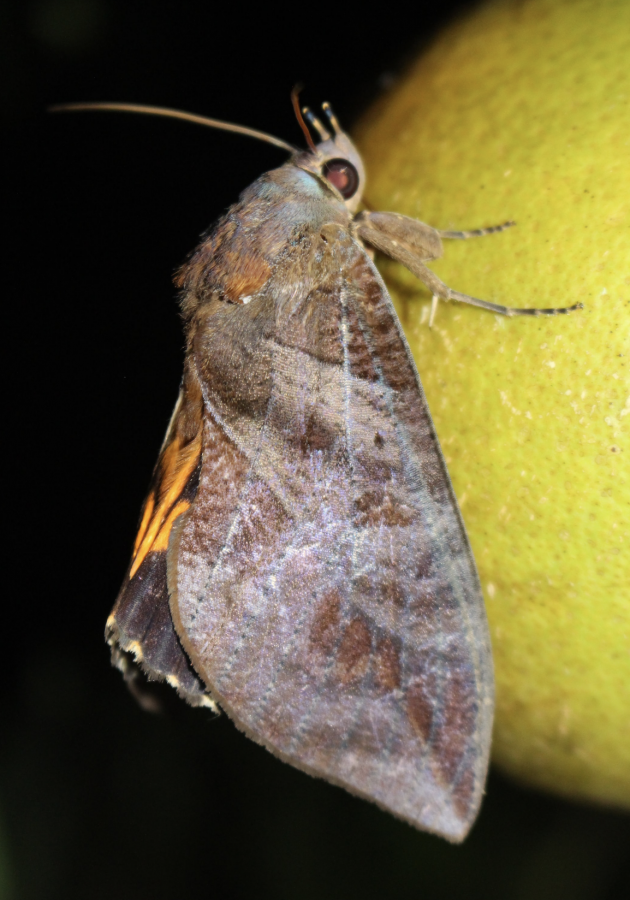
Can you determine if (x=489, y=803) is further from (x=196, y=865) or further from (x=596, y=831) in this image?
(x=196, y=865)

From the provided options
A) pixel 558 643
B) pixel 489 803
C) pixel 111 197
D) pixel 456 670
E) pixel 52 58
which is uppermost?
pixel 52 58

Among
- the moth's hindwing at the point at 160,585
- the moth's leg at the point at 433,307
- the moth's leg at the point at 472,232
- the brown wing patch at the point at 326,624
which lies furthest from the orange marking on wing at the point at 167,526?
the moth's leg at the point at 472,232

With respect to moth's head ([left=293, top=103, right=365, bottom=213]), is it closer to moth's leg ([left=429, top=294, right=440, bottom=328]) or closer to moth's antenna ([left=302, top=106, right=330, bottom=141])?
moth's antenna ([left=302, top=106, right=330, bottom=141])

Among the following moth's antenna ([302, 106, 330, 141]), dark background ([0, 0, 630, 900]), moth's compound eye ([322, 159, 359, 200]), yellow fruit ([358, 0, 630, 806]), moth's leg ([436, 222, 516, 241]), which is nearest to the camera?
yellow fruit ([358, 0, 630, 806])

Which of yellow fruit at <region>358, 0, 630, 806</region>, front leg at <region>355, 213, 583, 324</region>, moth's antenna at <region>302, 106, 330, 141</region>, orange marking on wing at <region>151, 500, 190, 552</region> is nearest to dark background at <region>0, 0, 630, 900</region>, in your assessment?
moth's antenna at <region>302, 106, 330, 141</region>

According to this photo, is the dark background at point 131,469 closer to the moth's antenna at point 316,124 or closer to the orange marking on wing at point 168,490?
the moth's antenna at point 316,124

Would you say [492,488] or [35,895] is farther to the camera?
[35,895]

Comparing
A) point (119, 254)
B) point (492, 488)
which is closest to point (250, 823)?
point (492, 488)

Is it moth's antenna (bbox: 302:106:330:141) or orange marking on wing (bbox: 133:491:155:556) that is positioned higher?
moth's antenna (bbox: 302:106:330:141)

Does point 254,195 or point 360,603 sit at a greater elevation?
point 254,195
